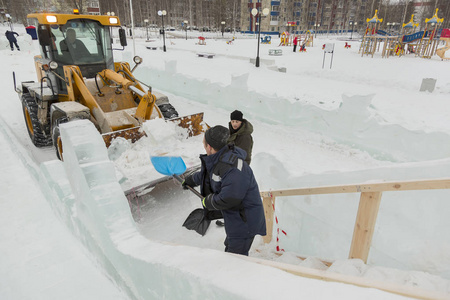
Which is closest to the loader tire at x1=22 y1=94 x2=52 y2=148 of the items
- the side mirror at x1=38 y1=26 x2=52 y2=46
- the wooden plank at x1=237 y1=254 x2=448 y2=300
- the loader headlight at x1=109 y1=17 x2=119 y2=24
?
the side mirror at x1=38 y1=26 x2=52 y2=46

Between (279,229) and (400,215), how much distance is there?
154 cm

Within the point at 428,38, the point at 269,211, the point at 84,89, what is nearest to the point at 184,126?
the point at 84,89

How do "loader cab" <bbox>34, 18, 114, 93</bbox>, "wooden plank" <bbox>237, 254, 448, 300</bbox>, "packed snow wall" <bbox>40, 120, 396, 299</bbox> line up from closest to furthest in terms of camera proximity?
"wooden plank" <bbox>237, 254, 448, 300</bbox>
"packed snow wall" <bbox>40, 120, 396, 299</bbox>
"loader cab" <bbox>34, 18, 114, 93</bbox>

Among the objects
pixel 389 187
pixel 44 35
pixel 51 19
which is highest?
pixel 51 19

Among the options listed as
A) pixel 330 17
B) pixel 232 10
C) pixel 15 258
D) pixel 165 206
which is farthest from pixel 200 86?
pixel 330 17

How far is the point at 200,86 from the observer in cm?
1008

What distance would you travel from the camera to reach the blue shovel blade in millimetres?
3361

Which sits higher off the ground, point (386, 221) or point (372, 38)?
point (372, 38)

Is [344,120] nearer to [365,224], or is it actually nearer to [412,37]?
[365,224]

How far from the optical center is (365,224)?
2523 mm

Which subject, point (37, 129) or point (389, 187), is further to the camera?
point (37, 129)

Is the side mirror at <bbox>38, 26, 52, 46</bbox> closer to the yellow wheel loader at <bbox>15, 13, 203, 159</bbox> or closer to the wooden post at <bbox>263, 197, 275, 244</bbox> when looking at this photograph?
the yellow wheel loader at <bbox>15, 13, 203, 159</bbox>

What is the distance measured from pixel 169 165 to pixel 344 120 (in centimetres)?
491

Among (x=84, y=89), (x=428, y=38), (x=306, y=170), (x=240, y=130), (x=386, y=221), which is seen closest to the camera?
(x=386, y=221)
